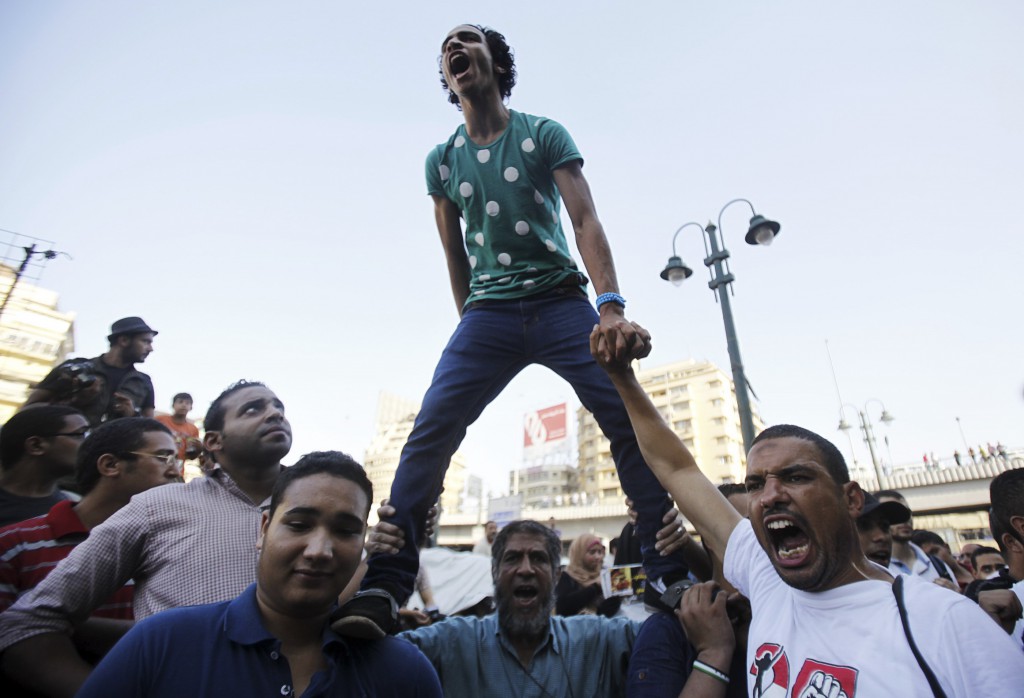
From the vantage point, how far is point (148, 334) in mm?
5188

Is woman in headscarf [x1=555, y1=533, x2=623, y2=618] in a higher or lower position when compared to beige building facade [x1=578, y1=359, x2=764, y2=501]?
lower

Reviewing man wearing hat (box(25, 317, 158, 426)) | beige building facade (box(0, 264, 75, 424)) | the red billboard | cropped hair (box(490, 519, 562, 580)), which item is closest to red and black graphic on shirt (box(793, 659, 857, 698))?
cropped hair (box(490, 519, 562, 580))

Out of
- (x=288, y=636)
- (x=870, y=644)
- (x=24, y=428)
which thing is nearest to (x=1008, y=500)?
(x=870, y=644)

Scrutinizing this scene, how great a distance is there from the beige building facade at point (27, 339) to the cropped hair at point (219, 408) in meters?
43.2

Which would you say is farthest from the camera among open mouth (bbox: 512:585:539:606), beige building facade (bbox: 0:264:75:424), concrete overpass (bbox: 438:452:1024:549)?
beige building facade (bbox: 0:264:75:424)

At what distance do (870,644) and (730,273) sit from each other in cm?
944

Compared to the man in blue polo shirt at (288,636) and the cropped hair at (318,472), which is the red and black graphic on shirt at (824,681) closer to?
the man in blue polo shirt at (288,636)

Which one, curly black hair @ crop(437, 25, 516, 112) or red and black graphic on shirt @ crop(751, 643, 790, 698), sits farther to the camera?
curly black hair @ crop(437, 25, 516, 112)

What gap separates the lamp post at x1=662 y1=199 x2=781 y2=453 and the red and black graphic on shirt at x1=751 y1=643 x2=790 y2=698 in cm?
757

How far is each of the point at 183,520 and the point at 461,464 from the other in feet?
380

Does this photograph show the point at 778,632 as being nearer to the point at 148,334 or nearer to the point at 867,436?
the point at 148,334

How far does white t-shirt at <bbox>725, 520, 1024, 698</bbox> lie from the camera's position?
4.76 feet

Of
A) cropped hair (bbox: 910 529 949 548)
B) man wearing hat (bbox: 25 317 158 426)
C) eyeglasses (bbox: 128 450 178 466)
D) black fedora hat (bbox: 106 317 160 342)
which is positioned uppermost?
black fedora hat (bbox: 106 317 160 342)

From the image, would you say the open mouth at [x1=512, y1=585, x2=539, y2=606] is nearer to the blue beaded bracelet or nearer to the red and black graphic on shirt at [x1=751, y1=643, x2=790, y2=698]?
the red and black graphic on shirt at [x1=751, y1=643, x2=790, y2=698]
